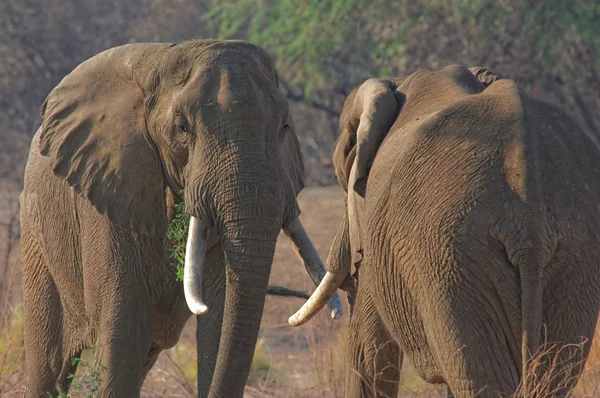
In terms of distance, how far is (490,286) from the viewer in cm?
404

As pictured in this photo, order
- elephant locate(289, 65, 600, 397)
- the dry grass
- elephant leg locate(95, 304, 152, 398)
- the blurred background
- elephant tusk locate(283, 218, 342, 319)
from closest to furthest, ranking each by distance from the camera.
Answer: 1. elephant locate(289, 65, 600, 397)
2. elephant tusk locate(283, 218, 342, 319)
3. elephant leg locate(95, 304, 152, 398)
4. the dry grass
5. the blurred background

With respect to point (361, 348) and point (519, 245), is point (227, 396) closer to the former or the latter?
point (361, 348)

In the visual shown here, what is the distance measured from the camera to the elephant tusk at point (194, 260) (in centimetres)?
496

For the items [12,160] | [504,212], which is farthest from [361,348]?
[12,160]

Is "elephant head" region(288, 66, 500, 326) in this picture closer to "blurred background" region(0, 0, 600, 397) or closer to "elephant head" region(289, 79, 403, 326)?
"elephant head" region(289, 79, 403, 326)

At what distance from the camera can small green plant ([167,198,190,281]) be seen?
5320 millimetres

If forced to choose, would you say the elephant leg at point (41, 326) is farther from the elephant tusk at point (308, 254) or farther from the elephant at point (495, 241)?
the elephant at point (495, 241)

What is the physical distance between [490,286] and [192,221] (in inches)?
54.9

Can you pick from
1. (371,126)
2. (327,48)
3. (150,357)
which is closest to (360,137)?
(371,126)

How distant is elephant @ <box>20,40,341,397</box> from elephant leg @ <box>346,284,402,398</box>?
0.25m

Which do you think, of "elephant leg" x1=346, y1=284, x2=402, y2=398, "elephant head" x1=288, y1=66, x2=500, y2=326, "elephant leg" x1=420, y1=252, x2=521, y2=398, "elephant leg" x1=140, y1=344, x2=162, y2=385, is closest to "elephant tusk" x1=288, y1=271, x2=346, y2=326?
"elephant head" x1=288, y1=66, x2=500, y2=326

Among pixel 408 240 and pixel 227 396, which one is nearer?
pixel 408 240

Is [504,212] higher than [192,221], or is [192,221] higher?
[504,212]

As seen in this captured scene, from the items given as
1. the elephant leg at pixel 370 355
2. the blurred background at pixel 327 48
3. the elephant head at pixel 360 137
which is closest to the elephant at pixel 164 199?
the elephant head at pixel 360 137
